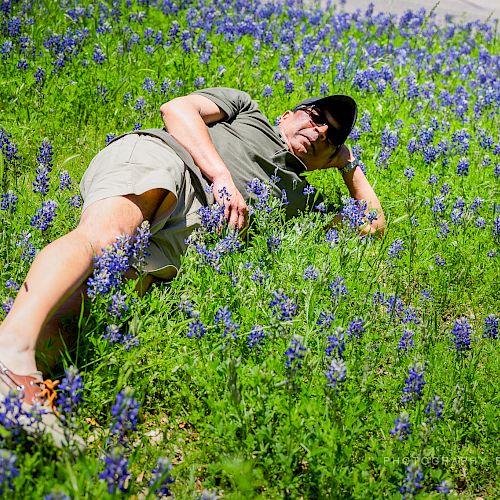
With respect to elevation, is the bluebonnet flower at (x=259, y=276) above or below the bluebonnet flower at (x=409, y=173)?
above

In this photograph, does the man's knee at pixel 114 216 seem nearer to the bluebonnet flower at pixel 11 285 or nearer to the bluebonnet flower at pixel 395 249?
the bluebonnet flower at pixel 11 285

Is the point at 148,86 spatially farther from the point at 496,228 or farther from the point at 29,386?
the point at 29,386

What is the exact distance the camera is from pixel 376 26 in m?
10.2

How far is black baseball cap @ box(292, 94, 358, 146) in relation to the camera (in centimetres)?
444

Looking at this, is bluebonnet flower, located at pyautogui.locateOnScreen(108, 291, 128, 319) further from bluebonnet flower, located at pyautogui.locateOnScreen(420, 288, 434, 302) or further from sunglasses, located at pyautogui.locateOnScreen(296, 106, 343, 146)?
sunglasses, located at pyautogui.locateOnScreen(296, 106, 343, 146)

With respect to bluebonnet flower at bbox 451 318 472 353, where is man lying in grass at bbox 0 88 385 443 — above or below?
above

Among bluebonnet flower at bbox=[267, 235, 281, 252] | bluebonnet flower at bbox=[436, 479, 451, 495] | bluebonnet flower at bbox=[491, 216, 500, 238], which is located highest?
bluebonnet flower at bbox=[267, 235, 281, 252]

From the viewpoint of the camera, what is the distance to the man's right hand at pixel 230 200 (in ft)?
12.7

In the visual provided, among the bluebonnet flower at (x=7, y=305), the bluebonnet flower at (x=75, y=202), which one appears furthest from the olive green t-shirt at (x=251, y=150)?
the bluebonnet flower at (x=7, y=305)

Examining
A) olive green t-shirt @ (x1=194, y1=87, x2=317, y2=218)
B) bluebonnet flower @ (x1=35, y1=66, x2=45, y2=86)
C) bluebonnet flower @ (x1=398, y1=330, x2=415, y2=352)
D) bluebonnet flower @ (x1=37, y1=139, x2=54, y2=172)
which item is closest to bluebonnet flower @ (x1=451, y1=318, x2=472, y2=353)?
bluebonnet flower @ (x1=398, y1=330, x2=415, y2=352)

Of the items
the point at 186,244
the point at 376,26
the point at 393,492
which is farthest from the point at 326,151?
the point at 376,26

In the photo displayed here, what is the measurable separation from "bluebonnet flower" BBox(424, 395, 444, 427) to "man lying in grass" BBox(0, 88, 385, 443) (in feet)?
4.26

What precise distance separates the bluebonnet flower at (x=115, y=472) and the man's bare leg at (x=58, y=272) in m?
0.62

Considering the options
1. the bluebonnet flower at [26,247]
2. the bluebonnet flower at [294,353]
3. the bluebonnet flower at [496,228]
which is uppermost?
the bluebonnet flower at [26,247]
